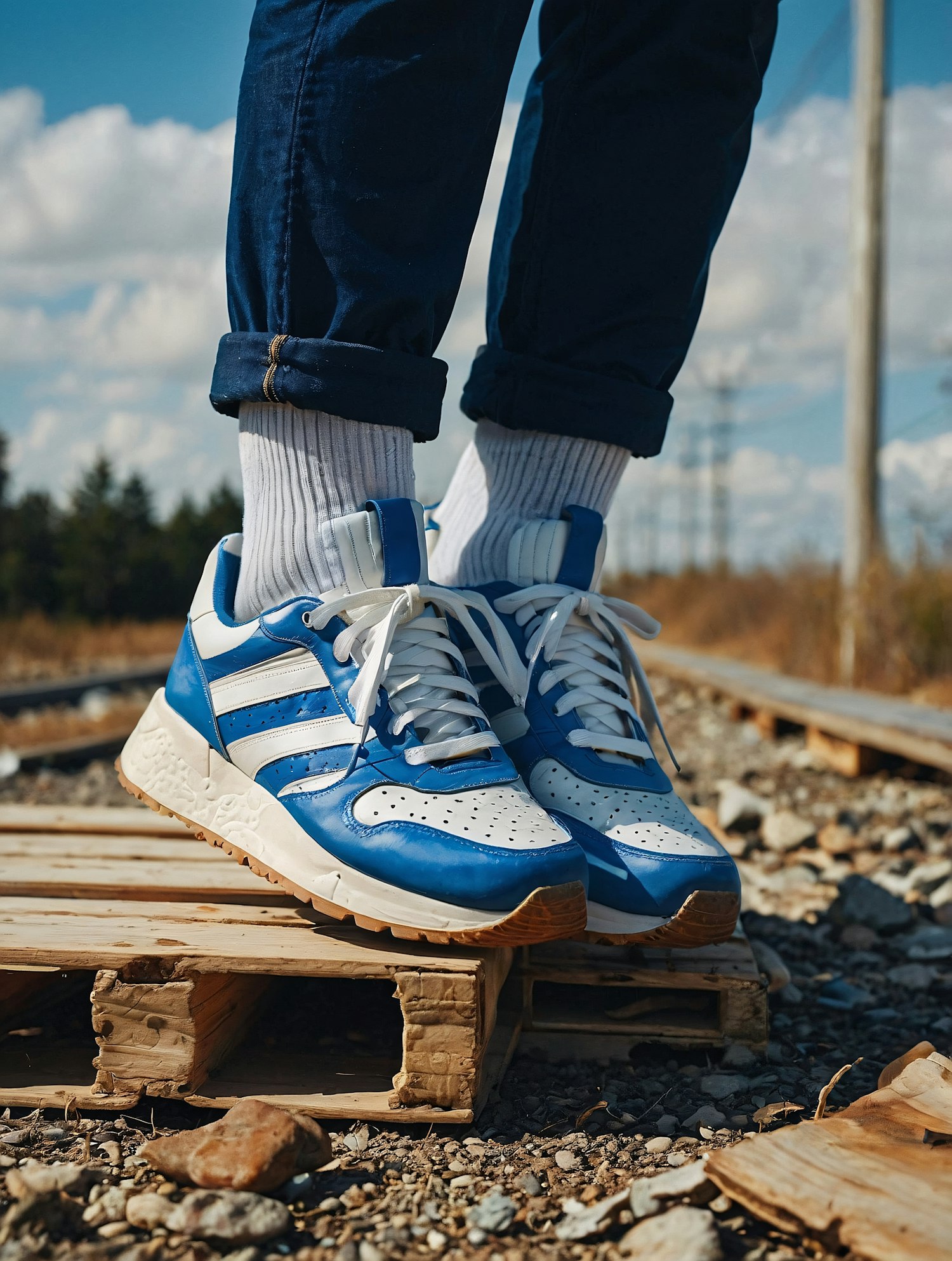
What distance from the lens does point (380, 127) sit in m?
1.21

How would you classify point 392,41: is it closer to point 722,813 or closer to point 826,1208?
point 826,1208

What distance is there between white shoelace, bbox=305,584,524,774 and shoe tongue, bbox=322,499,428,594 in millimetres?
22

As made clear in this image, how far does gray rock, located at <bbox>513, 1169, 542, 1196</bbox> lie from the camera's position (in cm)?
103

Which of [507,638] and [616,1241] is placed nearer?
[616,1241]

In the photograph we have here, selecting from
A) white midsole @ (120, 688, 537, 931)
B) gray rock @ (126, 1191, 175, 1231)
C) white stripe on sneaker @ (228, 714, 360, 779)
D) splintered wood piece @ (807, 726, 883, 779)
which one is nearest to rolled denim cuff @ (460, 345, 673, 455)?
white stripe on sneaker @ (228, 714, 360, 779)

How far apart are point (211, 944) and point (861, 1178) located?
73 centimetres

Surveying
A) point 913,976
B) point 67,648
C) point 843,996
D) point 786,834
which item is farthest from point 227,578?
point 67,648

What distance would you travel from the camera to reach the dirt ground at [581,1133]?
3.06 ft

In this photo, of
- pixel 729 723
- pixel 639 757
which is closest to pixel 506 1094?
pixel 639 757

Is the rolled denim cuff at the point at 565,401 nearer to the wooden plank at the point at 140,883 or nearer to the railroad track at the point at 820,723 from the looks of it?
the wooden plank at the point at 140,883

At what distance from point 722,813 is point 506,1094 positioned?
6.49 feet

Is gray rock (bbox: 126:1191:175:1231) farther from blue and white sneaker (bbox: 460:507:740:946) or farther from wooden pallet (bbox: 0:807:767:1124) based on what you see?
blue and white sneaker (bbox: 460:507:740:946)

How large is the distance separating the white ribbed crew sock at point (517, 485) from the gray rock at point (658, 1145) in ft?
2.76

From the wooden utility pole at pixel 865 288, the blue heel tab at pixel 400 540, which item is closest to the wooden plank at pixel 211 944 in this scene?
the blue heel tab at pixel 400 540
